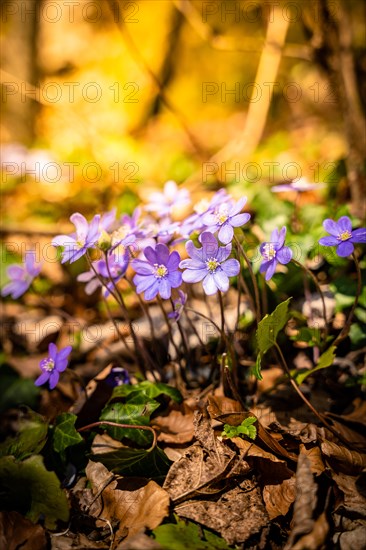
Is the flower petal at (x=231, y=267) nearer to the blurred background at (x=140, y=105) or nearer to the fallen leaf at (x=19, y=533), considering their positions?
the fallen leaf at (x=19, y=533)

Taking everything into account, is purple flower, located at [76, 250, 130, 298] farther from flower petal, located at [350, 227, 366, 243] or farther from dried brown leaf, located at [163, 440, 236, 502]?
flower petal, located at [350, 227, 366, 243]

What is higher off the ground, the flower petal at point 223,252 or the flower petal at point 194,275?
the flower petal at point 223,252

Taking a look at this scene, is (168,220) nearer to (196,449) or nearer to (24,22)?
(196,449)

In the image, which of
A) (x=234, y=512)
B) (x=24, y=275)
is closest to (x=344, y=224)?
(x=234, y=512)

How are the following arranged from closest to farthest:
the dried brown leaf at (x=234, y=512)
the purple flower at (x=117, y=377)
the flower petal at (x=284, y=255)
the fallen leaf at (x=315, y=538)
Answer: the fallen leaf at (x=315, y=538), the dried brown leaf at (x=234, y=512), the flower petal at (x=284, y=255), the purple flower at (x=117, y=377)

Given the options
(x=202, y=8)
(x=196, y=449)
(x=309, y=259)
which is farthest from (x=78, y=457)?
(x=202, y=8)

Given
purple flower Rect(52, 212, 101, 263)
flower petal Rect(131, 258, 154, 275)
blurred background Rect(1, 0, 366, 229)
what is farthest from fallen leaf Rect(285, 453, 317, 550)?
blurred background Rect(1, 0, 366, 229)

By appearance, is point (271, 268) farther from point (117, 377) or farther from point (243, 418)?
point (117, 377)

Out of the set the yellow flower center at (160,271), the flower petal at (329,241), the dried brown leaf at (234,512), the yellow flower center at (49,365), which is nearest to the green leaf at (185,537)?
the dried brown leaf at (234,512)

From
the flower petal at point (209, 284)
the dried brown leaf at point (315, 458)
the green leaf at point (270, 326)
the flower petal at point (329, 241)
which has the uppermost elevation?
the flower petal at point (329, 241)
